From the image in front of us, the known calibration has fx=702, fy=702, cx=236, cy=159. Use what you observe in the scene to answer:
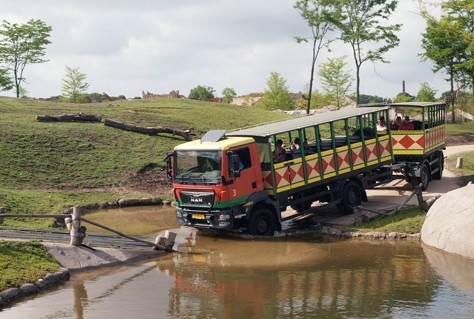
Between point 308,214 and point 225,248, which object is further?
point 308,214

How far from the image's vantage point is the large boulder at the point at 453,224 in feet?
58.2

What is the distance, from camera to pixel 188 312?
13516 millimetres

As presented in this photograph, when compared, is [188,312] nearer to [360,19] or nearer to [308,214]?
[308,214]

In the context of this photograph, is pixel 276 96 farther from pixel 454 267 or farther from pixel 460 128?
pixel 454 267

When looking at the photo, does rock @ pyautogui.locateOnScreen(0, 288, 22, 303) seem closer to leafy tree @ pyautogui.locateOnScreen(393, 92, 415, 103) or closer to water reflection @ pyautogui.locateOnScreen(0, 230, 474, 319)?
water reflection @ pyautogui.locateOnScreen(0, 230, 474, 319)

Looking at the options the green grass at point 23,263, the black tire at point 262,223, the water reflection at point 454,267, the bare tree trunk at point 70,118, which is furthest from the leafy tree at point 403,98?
the green grass at point 23,263

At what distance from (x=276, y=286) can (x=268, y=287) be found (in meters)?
0.20

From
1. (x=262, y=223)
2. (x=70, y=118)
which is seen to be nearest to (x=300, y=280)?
(x=262, y=223)

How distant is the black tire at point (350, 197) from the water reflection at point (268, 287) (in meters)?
A: 3.67

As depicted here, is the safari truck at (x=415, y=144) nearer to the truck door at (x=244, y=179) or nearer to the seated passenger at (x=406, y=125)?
the seated passenger at (x=406, y=125)

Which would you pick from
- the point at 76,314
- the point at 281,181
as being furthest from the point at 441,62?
the point at 76,314

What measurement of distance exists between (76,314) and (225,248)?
6834 millimetres

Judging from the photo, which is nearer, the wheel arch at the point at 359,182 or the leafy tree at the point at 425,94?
the wheel arch at the point at 359,182

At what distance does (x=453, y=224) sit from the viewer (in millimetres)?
18375
